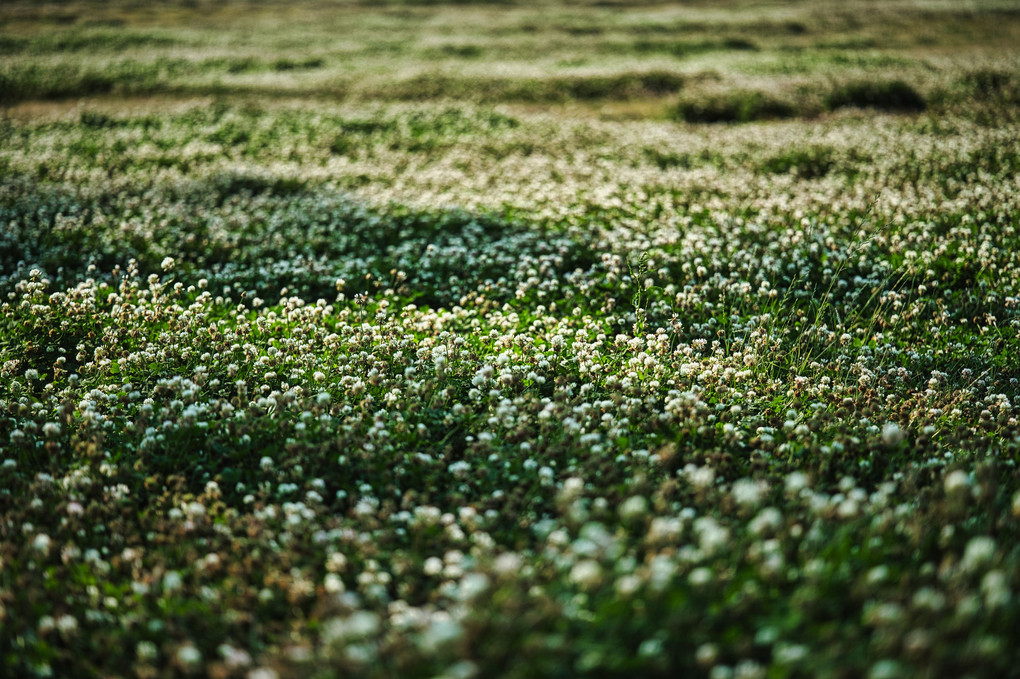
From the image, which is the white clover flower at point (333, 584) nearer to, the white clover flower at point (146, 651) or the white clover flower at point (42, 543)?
the white clover flower at point (146, 651)

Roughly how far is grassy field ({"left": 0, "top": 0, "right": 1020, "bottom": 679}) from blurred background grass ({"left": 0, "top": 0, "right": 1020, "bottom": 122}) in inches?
249

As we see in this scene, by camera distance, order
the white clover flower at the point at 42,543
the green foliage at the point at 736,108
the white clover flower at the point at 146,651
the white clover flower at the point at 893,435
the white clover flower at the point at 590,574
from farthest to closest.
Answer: the green foliage at the point at 736,108
the white clover flower at the point at 893,435
the white clover flower at the point at 42,543
the white clover flower at the point at 146,651
the white clover flower at the point at 590,574

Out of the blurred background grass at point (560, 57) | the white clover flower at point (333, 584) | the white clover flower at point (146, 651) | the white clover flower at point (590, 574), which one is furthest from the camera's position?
the blurred background grass at point (560, 57)

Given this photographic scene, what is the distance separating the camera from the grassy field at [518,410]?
10.1ft

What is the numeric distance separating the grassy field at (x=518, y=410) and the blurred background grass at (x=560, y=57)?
631 cm

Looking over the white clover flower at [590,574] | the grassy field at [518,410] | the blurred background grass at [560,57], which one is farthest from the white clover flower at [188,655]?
the blurred background grass at [560,57]

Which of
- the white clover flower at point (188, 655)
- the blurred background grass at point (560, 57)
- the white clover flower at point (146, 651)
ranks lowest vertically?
the white clover flower at point (146, 651)

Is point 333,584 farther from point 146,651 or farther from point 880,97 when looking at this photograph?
point 880,97

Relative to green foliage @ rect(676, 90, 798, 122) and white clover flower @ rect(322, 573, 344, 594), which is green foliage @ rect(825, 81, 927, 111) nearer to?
green foliage @ rect(676, 90, 798, 122)

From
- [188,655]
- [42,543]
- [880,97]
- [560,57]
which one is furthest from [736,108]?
[188,655]

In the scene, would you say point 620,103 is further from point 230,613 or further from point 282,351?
point 230,613

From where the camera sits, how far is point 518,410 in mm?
5559

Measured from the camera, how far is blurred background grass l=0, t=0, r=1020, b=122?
22516mm

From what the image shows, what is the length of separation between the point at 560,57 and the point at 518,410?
29.8m
